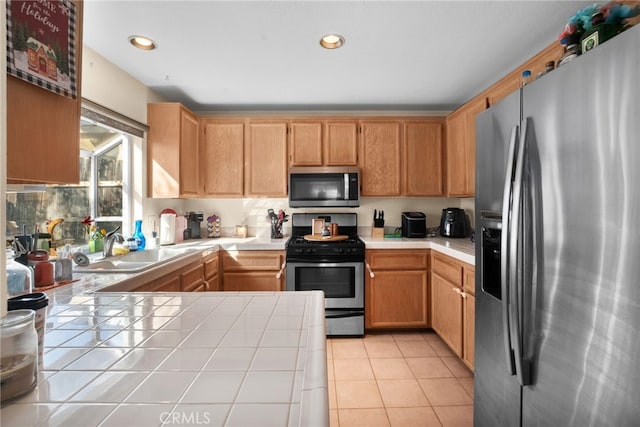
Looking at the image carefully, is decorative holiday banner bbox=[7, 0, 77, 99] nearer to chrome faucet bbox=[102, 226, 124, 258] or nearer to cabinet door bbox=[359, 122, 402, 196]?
chrome faucet bbox=[102, 226, 124, 258]

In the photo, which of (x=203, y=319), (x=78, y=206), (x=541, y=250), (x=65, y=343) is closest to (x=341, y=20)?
(x=541, y=250)

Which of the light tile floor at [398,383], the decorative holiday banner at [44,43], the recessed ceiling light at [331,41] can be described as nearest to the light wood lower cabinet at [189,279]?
the decorative holiday banner at [44,43]

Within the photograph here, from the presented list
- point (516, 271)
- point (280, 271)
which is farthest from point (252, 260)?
A: point (516, 271)

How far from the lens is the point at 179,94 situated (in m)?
2.94

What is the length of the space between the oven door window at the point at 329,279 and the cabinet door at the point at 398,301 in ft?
0.67

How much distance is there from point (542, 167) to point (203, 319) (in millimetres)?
1209

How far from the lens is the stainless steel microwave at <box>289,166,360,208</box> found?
3.15 meters

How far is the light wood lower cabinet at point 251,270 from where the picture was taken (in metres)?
2.95

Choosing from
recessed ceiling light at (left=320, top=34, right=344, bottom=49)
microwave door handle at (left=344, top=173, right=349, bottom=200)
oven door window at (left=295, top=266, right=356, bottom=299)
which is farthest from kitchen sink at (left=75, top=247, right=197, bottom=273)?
recessed ceiling light at (left=320, top=34, right=344, bottom=49)

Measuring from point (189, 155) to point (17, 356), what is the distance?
2.69 m

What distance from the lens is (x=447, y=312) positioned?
2.56 m

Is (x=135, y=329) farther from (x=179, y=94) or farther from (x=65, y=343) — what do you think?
(x=179, y=94)

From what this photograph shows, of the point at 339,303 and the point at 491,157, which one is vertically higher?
the point at 491,157

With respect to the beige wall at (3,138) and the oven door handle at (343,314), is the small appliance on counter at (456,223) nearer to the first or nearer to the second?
the oven door handle at (343,314)
